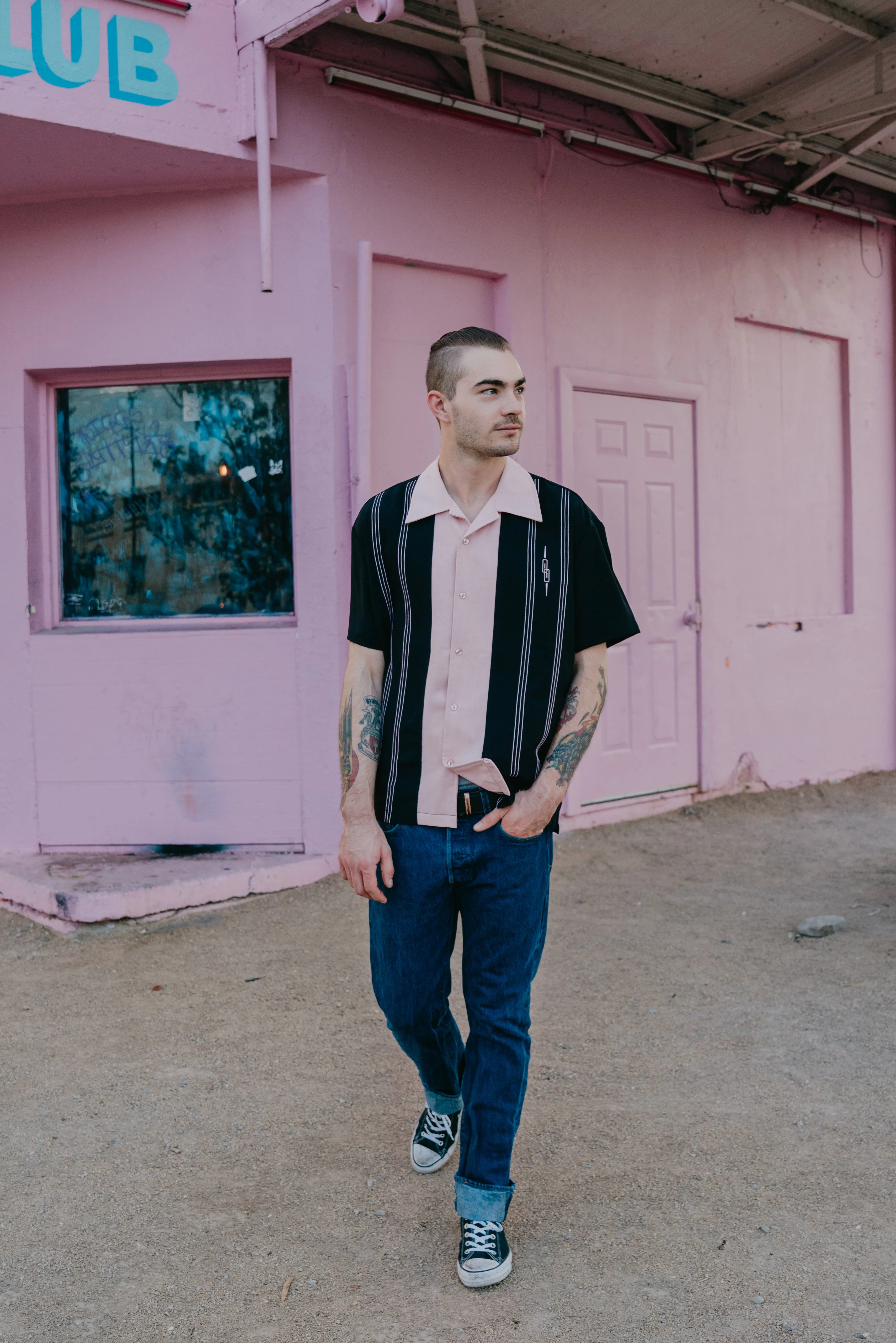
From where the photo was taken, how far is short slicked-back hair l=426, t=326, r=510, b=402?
244 centimetres

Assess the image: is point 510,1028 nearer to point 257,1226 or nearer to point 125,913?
point 257,1226

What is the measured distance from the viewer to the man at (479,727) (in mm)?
2420

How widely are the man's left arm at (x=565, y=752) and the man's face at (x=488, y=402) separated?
50cm

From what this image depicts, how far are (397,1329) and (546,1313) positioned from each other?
31 centimetres

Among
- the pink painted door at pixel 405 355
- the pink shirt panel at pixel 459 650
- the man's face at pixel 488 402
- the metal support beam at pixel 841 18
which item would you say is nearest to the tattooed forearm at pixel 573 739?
the pink shirt panel at pixel 459 650

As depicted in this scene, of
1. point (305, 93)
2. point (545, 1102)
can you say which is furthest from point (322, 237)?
point (545, 1102)

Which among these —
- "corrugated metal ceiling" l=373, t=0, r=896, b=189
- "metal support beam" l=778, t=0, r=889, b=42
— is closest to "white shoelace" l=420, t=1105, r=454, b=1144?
"corrugated metal ceiling" l=373, t=0, r=896, b=189

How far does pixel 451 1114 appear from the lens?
115 inches

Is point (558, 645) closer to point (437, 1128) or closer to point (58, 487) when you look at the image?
point (437, 1128)

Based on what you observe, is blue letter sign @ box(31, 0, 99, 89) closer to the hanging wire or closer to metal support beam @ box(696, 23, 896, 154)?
metal support beam @ box(696, 23, 896, 154)

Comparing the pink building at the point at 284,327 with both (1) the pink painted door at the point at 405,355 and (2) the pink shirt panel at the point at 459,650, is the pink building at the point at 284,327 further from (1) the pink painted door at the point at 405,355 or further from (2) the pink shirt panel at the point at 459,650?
(2) the pink shirt panel at the point at 459,650

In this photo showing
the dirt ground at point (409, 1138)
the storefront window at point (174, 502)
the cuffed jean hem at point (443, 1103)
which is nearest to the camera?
the dirt ground at point (409, 1138)

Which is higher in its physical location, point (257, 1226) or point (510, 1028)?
point (510, 1028)

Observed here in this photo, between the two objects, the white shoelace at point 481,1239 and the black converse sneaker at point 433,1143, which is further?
the black converse sneaker at point 433,1143
